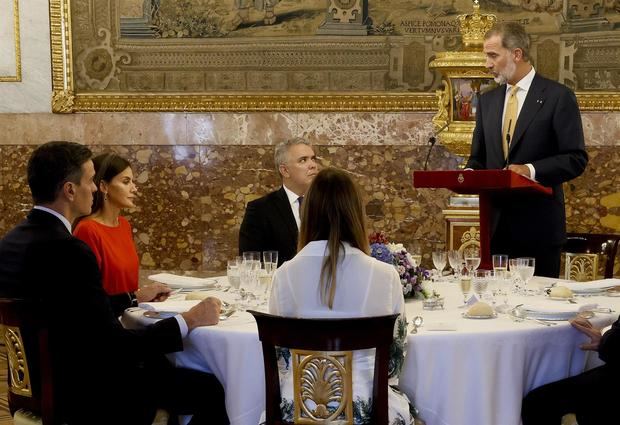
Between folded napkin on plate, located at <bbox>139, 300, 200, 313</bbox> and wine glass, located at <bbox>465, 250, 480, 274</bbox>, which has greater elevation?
wine glass, located at <bbox>465, 250, 480, 274</bbox>

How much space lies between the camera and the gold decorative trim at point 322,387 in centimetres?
288

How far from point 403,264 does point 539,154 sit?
1573mm

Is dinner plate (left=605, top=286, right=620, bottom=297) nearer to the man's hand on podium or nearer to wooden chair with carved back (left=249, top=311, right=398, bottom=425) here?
the man's hand on podium

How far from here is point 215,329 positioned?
341cm

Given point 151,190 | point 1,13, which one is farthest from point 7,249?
point 1,13

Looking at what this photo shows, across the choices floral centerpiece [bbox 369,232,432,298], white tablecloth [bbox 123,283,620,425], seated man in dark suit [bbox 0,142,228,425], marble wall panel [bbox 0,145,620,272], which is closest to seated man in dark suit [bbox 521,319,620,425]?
white tablecloth [bbox 123,283,620,425]

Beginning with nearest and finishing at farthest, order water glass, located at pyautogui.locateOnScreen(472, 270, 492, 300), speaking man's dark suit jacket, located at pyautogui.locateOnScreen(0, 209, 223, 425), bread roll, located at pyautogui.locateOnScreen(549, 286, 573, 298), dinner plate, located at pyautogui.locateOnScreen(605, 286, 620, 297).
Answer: speaking man's dark suit jacket, located at pyautogui.locateOnScreen(0, 209, 223, 425) < water glass, located at pyautogui.locateOnScreen(472, 270, 492, 300) < bread roll, located at pyautogui.locateOnScreen(549, 286, 573, 298) < dinner plate, located at pyautogui.locateOnScreen(605, 286, 620, 297)

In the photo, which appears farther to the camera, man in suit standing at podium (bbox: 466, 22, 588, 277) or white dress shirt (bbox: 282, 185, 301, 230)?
white dress shirt (bbox: 282, 185, 301, 230)

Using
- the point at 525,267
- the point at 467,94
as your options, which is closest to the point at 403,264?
the point at 525,267

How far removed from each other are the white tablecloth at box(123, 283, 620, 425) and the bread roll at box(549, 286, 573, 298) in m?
0.42

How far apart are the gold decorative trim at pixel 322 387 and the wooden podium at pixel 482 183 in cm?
157

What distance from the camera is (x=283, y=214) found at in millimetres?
5000

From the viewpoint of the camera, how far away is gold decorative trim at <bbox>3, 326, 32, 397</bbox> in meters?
3.12

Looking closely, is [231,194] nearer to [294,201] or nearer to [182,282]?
[294,201]
